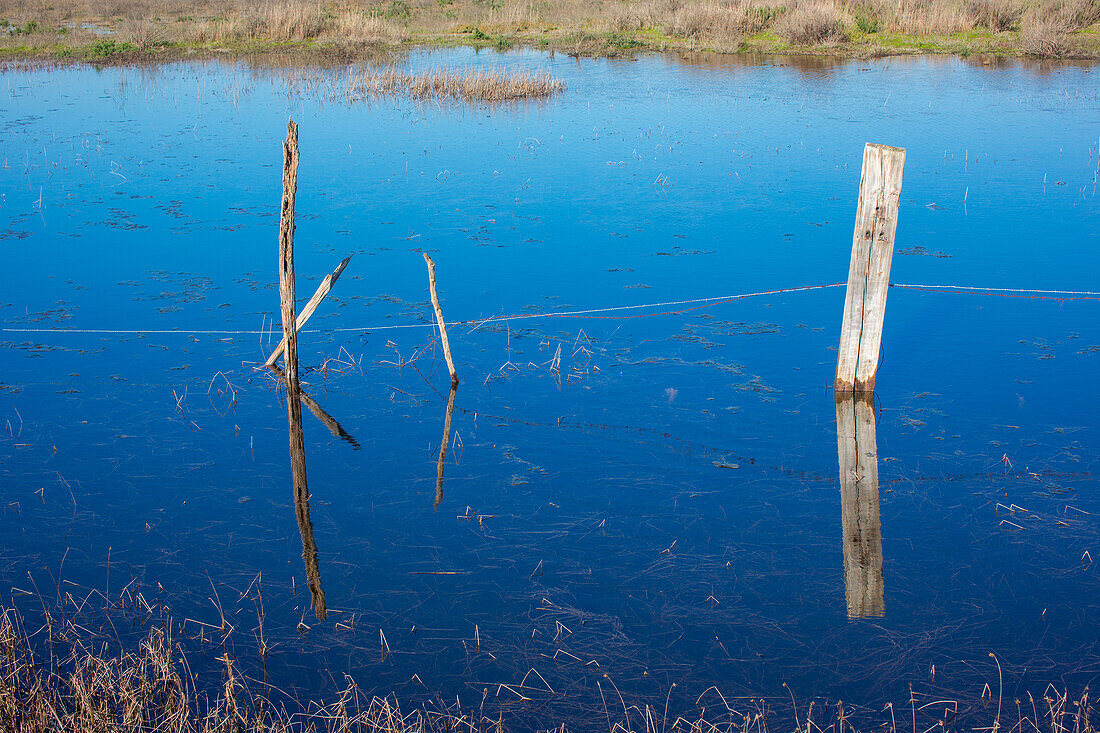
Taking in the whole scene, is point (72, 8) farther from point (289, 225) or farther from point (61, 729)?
point (61, 729)

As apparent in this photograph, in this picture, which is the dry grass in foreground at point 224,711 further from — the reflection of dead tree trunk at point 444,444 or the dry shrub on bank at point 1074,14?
the dry shrub on bank at point 1074,14

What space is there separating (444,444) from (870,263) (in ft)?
10.3

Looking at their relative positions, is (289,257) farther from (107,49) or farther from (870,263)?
(107,49)

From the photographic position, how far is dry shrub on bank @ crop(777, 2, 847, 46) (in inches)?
1053

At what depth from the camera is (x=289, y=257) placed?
6.83 m

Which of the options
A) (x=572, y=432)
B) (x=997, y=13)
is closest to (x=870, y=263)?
(x=572, y=432)

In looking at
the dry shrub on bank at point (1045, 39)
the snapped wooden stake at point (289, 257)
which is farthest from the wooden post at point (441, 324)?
the dry shrub on bank at point (1045, 39)

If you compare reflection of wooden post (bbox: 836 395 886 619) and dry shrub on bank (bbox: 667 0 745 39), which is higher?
dry shrub on bank (bbox: 667 0 745 39)

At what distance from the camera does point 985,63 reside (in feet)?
76.4

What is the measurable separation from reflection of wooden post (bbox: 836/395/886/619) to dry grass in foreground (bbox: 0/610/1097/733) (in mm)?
901

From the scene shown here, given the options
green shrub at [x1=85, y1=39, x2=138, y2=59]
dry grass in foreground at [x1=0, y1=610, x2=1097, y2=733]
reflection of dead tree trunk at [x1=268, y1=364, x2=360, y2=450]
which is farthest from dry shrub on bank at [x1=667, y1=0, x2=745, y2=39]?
dry grass in foreground at [x1=0, y1=610, x2=1097, y2=733]

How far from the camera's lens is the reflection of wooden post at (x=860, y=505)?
4863mm

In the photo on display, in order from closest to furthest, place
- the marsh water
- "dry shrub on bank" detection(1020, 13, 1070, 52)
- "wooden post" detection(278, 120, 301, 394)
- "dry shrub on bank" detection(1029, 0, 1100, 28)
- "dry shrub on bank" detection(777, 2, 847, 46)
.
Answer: the marsh water, "wooden post" detection(278, 120, 301, 394), "dry shrub on bank" detection(1020, 13, 1070, 52), "dry shrub on bank" detection(1029, 0, 1100, 28), "dry shrub on bank" detection(777, 2, 847, 46)

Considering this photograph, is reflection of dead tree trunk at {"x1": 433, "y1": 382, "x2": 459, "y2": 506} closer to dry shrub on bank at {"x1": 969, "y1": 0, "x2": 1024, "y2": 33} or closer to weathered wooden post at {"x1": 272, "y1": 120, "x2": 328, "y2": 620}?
weathered wooden post at {"x1": 272, "y1": 120, "x2": 328, "y2": 620}
